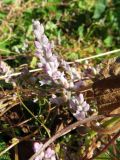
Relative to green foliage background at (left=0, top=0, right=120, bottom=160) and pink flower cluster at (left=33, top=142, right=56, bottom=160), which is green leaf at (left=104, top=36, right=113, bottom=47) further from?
pink flower cluster at (left=33, top=142, right=56, bottom=160)

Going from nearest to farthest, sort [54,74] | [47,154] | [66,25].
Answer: [47,154] < [54,74] < [66,25]

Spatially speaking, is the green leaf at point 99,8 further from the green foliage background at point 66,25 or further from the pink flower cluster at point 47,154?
the pink flower cluster at point 47,154

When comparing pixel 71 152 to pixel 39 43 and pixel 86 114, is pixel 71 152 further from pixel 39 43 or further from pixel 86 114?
pixel 39 43

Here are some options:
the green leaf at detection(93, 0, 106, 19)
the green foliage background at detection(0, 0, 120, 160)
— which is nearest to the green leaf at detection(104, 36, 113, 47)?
the green foliage background at detection(0, 0, 120, 160)

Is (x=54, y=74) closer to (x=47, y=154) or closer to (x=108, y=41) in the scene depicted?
(x=47, y=154)

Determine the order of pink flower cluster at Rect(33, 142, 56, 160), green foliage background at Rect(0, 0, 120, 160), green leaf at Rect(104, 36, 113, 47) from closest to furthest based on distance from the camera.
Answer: pink flower cluster at Rect(33, 142, 56, 160)
green foliage background at Rect(0, 0, 120, 160)
green leaf at Rect(104, 36, 113, 47)

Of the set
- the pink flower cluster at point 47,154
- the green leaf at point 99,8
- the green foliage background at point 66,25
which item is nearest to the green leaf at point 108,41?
the green foliage background at point 66,25

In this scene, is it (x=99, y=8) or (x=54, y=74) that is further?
(x=99, y=8)

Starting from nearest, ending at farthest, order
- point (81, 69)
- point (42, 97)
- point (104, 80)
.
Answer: point (104, 80)
point (42, 97)
point (81, 69)

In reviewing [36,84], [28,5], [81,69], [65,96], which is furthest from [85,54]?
[65,96]

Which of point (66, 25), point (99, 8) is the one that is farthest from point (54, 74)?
point (99, 8)

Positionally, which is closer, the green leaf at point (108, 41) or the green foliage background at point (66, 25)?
the green foliage background at point (66, 25)
